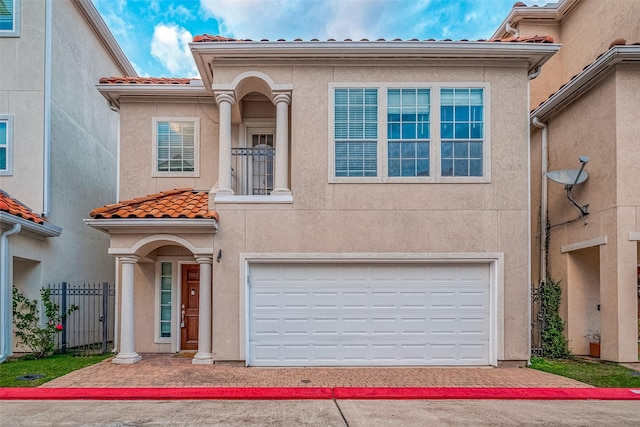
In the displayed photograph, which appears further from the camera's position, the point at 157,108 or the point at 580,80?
the point at 157,108

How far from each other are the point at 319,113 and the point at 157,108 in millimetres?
4548

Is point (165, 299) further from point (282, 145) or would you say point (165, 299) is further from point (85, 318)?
point (282, 145)

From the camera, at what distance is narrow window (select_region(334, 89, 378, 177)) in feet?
33.8

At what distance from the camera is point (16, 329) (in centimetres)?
1122

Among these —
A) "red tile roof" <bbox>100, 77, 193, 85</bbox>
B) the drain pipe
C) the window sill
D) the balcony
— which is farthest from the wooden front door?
the drain pipe

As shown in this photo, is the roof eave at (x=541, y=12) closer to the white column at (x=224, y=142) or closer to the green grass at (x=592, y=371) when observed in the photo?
the white column at (x=224, y=142)

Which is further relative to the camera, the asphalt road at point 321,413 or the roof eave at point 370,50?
the roof eave at point 370,50

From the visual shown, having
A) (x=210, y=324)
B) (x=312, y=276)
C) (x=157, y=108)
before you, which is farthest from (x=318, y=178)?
(x=157, y=108)

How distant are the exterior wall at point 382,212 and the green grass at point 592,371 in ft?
2.04

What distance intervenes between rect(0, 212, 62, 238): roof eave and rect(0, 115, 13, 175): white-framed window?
185cm

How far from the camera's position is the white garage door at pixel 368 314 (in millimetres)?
10062

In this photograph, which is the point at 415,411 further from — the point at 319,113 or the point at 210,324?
the point at 319,113

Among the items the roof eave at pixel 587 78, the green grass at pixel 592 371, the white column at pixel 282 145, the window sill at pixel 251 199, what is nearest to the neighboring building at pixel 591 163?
the roof eave at pixel 587 78

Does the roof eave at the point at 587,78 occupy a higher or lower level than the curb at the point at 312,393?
higher
